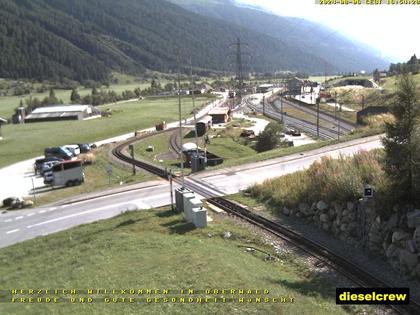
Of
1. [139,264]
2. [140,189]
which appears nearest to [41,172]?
[140,189]

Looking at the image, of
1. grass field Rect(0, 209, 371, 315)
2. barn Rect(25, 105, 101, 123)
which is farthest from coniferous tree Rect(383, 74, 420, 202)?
barn Rect(25, 105, 101, 123)

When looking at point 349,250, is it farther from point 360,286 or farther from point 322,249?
point 360,286

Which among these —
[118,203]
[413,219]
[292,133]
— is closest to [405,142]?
[413,219]

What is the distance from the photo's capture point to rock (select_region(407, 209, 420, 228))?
731 inches

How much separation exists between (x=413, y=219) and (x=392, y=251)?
1.60 meters

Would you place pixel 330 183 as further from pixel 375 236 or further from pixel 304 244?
pixel 375 236

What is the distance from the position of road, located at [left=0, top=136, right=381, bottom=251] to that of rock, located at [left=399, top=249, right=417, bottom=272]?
1422 cm

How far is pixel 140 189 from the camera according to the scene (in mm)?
38438

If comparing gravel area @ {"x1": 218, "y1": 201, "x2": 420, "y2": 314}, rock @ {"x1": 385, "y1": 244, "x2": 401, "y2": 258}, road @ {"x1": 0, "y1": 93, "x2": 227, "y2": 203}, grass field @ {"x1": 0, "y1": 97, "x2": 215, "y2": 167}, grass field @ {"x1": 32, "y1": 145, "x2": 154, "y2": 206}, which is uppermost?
rock @ {"x1": 385, "y1": 244, "x2": 401, "y2": 258}

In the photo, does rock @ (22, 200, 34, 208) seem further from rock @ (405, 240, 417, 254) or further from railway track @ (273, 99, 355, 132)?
railway track @ (273, 99, 355, 132)

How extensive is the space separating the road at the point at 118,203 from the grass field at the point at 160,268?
3.31 metres

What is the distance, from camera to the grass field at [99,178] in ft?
151

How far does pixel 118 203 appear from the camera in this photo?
34.6 meters

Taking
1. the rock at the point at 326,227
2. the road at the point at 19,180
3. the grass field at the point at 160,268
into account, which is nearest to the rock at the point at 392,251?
the grass field at the point at 160,268
